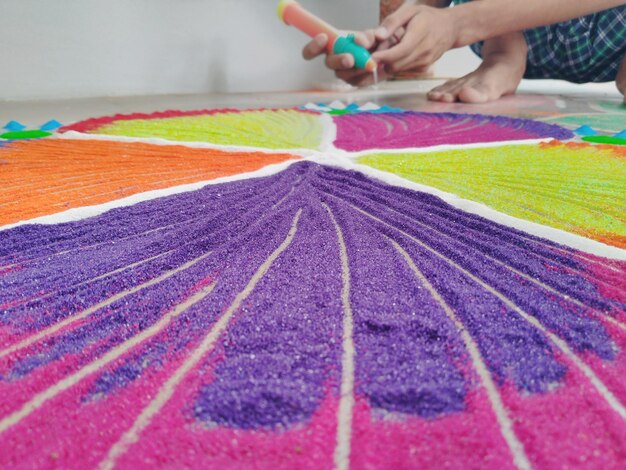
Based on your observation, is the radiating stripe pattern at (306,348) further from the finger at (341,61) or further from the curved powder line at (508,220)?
the finger at (341,61)

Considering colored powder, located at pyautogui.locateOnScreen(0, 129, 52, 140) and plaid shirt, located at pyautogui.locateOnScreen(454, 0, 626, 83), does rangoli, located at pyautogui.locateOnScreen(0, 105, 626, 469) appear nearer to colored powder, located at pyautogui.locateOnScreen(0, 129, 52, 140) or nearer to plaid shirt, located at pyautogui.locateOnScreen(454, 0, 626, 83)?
colored powder, located at pyautogui.locateOnScreen(0, 129, 52, 140)

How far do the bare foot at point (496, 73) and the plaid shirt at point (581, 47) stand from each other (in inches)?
2.0

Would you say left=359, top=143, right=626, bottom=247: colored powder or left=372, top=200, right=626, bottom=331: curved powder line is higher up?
left=359, top=143, right=626, bottom=247: colored powder

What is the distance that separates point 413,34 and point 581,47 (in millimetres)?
547

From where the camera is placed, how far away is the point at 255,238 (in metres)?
0.38

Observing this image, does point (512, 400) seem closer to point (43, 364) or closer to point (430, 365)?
point (430, 365)

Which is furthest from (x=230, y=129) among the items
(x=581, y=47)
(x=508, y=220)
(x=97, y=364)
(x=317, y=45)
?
(x=581, y=47)

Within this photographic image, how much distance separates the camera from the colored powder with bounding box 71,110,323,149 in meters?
0.74

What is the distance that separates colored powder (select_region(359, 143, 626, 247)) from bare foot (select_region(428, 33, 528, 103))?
646 millimetres

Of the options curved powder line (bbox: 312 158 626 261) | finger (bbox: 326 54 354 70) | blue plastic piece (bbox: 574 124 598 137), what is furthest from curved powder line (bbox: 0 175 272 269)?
finger (bbox: 326 54 354 70)

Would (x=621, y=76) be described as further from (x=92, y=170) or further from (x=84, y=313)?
(x=84, y=313)

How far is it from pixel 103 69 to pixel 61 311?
4.26 ft

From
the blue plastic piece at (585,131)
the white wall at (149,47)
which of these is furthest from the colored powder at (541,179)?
the white wall at (149,47)

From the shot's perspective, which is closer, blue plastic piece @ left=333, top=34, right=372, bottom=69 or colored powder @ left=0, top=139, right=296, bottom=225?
colored powder @ left=0, top=139, right=296, bottom=225
